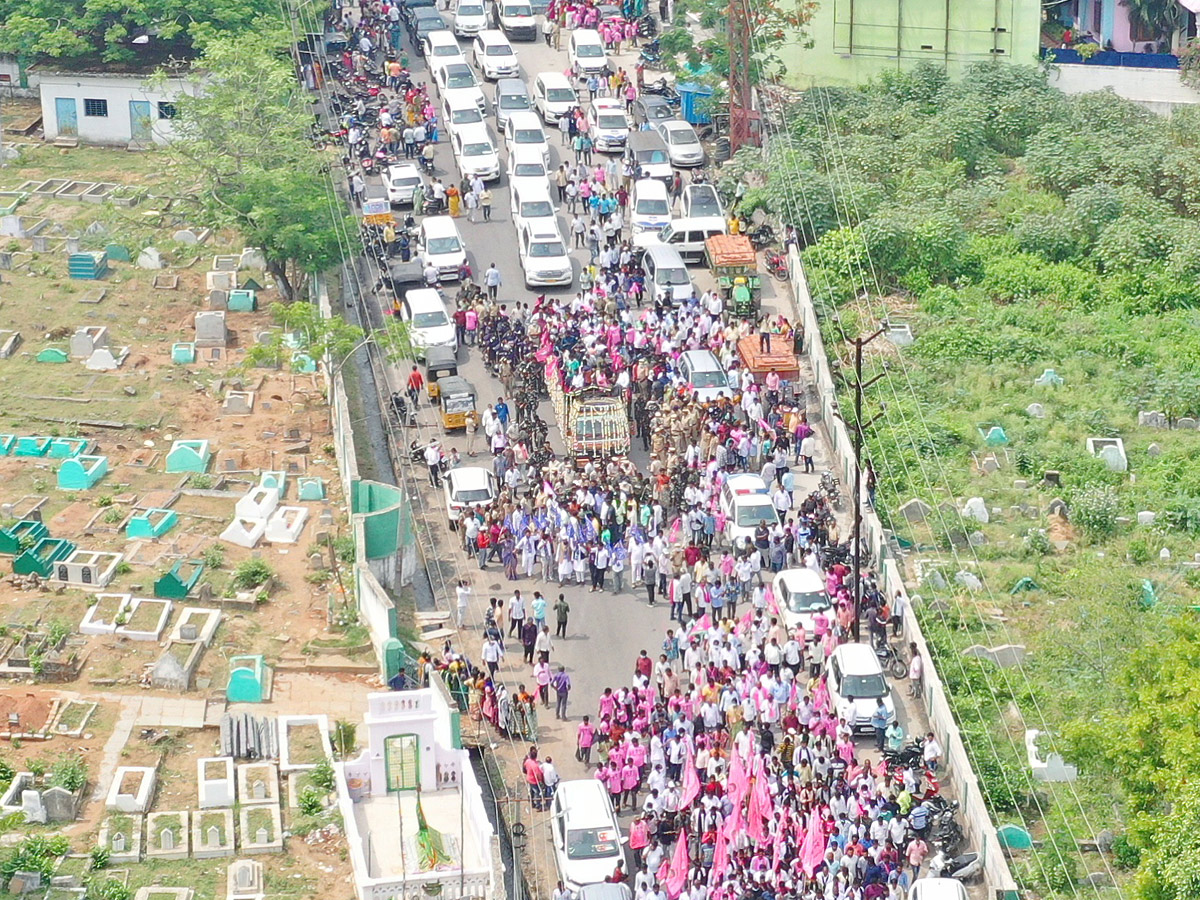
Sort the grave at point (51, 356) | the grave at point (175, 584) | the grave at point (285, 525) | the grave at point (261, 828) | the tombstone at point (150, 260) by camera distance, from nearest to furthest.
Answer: the grave at point (261, 828) < the grave at point (175, 584) < the grave at point (285, 525) < the grave at point (51, 356) < the tombstone at point (150, 260)

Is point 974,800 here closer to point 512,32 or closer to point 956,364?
point 956,364

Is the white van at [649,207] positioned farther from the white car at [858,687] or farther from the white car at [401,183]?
the white car at [858,687]

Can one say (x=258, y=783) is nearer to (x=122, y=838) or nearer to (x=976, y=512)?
(x=122, y=838)

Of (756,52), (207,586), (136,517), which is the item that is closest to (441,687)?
(207,586)

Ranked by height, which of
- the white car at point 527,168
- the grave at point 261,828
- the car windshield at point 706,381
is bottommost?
the grave at point 261,828

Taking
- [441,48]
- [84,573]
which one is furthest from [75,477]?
[441,48]

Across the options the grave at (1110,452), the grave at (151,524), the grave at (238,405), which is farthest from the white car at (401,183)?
the grave at (1110,452)
